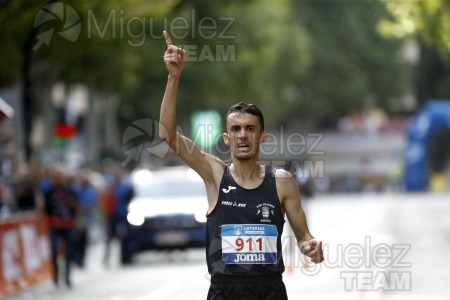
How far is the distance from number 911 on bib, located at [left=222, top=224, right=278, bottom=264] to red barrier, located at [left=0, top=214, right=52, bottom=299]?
11.9m

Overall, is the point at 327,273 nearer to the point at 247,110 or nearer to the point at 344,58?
the point at 247,110

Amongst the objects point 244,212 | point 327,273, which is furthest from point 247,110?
point 327,273

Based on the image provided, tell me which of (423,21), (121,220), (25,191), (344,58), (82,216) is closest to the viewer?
→ (25,191)

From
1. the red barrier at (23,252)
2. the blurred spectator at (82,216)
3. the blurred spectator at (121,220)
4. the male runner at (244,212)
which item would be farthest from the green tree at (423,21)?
the male runner at (244,212)

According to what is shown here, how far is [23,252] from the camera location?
23.1 metres

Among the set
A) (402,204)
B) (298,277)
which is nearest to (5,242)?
(298,277)

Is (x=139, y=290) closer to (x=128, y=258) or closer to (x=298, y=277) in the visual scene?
(x=298, y=277)

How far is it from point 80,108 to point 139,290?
48.0 metres

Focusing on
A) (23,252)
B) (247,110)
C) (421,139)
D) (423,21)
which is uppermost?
(423,21)

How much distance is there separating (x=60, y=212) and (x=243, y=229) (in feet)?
49.8

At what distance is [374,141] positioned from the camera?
397 ft

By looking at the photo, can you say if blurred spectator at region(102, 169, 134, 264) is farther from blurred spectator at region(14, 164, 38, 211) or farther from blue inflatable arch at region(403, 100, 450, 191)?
blue inflatable arch at region(403, 100, 450, 191)

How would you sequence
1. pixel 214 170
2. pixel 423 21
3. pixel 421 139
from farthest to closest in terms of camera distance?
pixel 421 139 < pixel 423 21 < pixel 214 170

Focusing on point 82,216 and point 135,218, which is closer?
point 82,216
